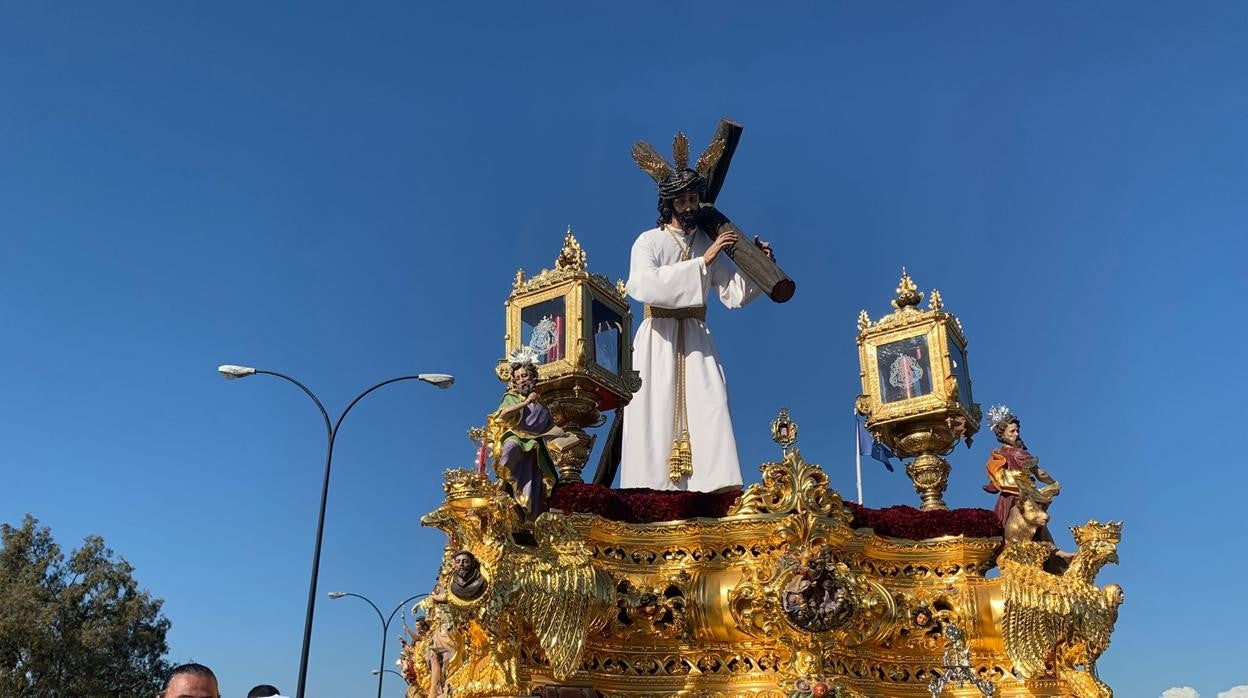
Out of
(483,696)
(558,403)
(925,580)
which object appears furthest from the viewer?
(558,403)

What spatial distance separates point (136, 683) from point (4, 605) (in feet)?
16.8

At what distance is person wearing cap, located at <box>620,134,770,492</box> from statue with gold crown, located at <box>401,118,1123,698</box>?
1.36 m

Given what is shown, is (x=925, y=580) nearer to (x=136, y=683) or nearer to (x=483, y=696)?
(x=483, y=696)

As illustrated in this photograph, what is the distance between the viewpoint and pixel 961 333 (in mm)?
14219

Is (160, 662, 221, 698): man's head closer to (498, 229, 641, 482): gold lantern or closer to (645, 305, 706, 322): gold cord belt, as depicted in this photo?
(498, 229, 641, 482): gold lantern

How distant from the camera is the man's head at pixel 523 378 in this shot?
979 cm

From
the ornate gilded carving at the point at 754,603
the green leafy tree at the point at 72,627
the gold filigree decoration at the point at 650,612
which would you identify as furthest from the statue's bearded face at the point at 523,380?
the green leafy tree at the point at 72,627

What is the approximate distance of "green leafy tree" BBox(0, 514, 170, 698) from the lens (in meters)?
30.8

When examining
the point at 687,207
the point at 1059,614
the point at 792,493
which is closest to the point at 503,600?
the point at 792,493

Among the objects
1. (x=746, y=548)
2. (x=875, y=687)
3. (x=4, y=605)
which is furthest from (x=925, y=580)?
(x=4, y=605)

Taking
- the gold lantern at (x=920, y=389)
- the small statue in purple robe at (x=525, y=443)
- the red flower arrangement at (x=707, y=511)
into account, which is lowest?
the red flower arrangement at (x=707, y=511)

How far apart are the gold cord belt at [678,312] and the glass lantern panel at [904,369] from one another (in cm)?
312

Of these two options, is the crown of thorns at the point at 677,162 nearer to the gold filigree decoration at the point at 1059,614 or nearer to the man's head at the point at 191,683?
the gold filigree decoration at the point at 1059,614

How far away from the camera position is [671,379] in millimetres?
12078
